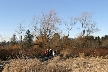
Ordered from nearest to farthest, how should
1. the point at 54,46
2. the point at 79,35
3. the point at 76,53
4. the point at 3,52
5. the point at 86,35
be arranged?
A: the point at 3,52
the point at 76,53
the point at 54,46
the point at 79,35
the point at 86,35

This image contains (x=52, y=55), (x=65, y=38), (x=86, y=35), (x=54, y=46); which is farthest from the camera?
(x=86, y=35)

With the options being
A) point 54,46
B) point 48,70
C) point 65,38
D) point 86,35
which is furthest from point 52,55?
point 86,35

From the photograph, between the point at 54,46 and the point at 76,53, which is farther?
the point at 54,46

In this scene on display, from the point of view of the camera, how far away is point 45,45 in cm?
5822

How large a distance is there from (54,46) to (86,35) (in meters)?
15.5

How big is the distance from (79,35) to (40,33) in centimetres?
960

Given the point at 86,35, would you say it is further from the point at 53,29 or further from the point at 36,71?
the point at 36,71

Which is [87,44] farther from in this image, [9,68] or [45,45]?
[9,68]

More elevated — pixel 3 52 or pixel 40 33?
pixel 40 33

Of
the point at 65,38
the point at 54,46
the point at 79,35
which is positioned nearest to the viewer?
the point at 54,46

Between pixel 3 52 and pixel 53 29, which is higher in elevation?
pixel 53 29

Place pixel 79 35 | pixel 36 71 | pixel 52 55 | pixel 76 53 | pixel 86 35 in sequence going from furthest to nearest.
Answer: pixel 86 35
pixel 79 35
pixel 76 53
pixel 52 55
pixel 36 71

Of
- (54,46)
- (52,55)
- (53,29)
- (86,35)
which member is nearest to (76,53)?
(52,55)

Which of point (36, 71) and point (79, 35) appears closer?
point (36, 71)
